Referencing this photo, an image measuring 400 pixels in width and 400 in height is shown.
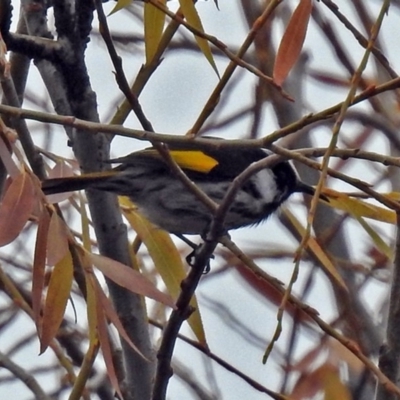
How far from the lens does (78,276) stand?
5.10 ft

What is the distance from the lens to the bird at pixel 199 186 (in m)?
1.92

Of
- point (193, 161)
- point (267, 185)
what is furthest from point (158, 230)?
point (267, 185)

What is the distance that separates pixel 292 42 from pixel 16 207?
40 cm

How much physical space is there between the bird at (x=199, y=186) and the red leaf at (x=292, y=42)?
0.73 metres

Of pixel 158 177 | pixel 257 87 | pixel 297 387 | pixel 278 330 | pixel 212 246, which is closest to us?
pixel 278 330

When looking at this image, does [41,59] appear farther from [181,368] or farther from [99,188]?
[181,368]

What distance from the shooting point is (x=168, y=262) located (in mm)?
1568

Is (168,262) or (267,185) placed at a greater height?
(267,185)

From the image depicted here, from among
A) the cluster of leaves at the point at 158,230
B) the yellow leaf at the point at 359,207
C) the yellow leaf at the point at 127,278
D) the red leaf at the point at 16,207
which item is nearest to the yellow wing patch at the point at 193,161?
the cluster of leaves at the point at 158,230

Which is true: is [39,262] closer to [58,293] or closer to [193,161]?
[58,293]

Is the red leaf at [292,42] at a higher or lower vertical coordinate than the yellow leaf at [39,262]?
higher

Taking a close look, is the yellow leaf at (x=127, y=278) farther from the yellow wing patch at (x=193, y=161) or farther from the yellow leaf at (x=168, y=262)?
the yellow wing patch at (x=193, y=161)

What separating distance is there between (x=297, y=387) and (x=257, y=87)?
837 mm

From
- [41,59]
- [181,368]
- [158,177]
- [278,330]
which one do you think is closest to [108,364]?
[278,330]
